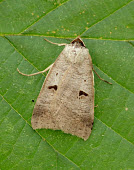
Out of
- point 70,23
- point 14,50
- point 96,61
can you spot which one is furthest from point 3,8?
point 96,61

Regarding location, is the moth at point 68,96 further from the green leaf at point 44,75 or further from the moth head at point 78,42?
the green leaf at point 44,75

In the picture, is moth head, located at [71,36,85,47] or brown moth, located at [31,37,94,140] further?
brown moth, located at [31,37,94,140]

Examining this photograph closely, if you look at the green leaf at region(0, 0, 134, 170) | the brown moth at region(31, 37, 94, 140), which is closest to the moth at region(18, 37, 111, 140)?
the brown moth at region(31, 37, 94, 140)

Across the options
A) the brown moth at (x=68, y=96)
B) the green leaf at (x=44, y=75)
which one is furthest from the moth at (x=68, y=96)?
the green leaf at (x=44, y=75)

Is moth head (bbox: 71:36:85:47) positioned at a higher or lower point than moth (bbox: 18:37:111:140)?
higher

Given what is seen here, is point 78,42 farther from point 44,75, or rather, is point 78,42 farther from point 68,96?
point 68,96

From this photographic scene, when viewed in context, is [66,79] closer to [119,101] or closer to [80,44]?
[80,44]

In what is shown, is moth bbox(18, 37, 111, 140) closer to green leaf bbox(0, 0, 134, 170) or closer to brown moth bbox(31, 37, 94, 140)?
brown moth bbox(31, 37, 94, 140)
